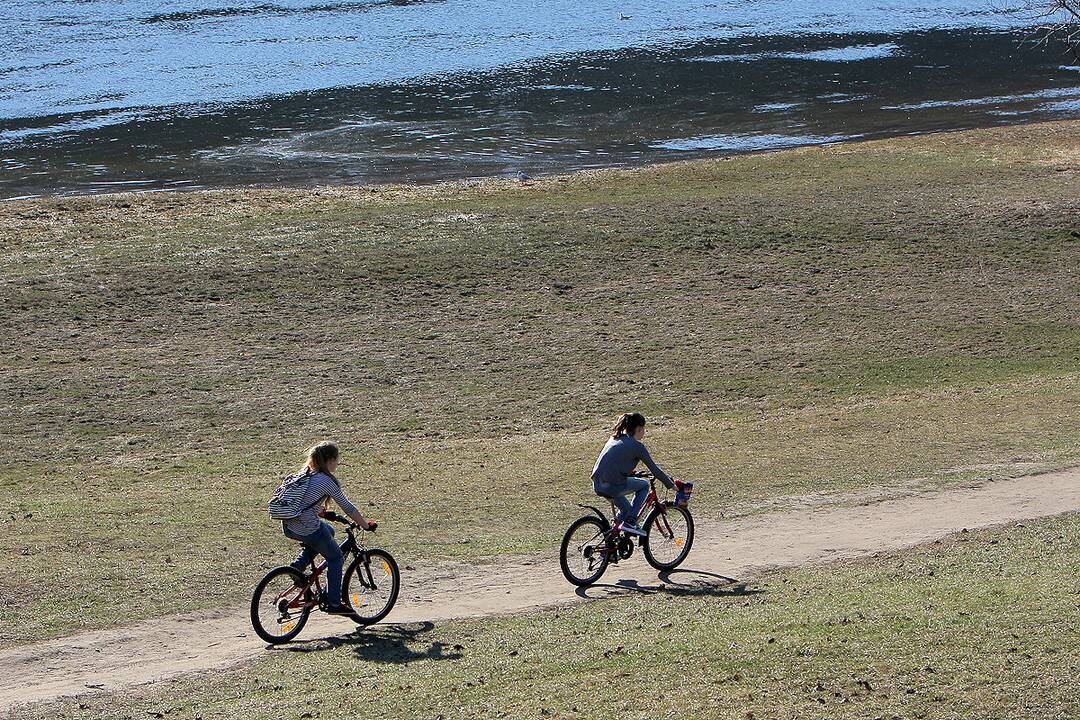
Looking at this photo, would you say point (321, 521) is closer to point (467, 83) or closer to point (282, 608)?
point (282, 608)

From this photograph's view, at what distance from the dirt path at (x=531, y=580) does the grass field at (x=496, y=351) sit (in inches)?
27.4

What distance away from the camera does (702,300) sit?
95.9ft

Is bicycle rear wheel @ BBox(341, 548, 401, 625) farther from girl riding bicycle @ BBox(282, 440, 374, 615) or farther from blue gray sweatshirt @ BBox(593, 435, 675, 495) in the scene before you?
blue gray sweatshirt @ BBox(593, 435, 675, 495)

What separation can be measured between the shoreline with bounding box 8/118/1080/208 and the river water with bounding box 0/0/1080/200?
34.1 inches

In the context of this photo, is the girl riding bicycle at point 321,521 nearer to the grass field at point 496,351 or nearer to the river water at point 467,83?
the grass field at point 496,351

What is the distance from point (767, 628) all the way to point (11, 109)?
5515 centimetres

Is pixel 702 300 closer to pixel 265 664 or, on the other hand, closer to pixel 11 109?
pixel 265 664

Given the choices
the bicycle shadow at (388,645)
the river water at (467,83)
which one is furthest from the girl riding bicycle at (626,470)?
the river water at (467,83)

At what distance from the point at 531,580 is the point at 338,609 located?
277 cm

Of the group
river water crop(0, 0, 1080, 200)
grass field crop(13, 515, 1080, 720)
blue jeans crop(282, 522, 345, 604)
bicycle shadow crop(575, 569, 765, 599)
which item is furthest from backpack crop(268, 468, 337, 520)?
river water crop(0, 0, 1080, 200)

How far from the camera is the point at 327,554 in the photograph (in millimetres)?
12078

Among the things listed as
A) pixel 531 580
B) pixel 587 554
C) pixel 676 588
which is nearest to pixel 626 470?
pixel 587 554

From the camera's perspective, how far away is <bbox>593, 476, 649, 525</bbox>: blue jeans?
1379 cm

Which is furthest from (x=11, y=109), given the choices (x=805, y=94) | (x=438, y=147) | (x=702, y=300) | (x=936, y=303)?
(x=936, y=303)
